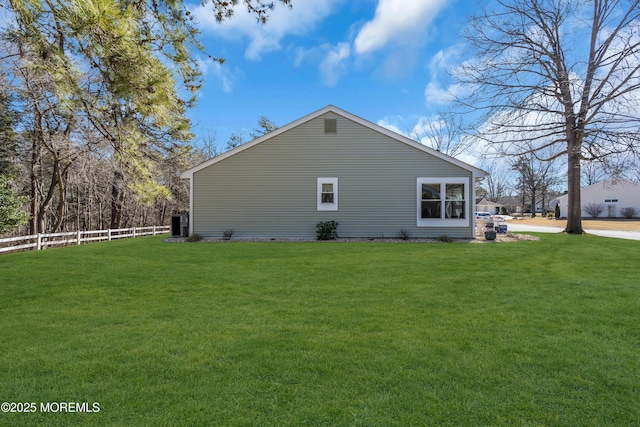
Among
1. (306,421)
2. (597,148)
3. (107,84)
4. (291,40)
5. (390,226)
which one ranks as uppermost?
(291,40)

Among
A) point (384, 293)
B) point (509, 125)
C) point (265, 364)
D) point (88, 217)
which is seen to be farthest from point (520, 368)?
point (88, 217)

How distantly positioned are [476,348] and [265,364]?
1887 millimetres

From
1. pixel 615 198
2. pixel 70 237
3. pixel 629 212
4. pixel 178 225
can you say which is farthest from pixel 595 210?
pixel 70 237

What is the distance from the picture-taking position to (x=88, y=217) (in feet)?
74.4

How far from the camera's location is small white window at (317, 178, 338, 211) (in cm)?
1360

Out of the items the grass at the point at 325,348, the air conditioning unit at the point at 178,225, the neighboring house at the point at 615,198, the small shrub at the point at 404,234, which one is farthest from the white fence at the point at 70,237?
the neighboring house at the point at 615,198

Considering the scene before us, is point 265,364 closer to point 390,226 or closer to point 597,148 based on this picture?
point 390,226

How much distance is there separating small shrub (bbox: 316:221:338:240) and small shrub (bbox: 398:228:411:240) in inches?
97.6

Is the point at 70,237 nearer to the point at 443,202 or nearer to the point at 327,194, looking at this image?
the point at 327,194

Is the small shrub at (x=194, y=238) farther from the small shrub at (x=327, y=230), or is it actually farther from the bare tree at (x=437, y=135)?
the bare tree at (x=437, y=135)

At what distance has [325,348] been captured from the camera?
3.16 meters

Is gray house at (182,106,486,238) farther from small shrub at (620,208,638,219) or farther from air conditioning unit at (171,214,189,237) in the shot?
small shrub at (620,208,638,219)

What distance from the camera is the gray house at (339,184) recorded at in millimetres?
13477

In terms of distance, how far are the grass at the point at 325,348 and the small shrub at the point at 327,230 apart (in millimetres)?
6683
